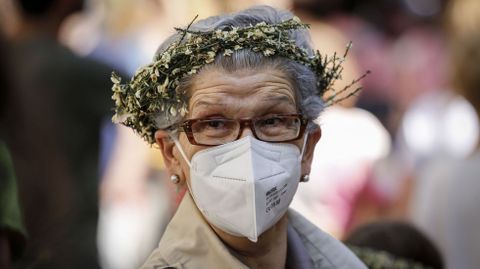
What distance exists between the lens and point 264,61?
467 cm

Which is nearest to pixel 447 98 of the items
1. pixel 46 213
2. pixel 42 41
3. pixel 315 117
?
pixel 42 41

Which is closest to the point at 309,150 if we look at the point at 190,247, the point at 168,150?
the point at 168,150

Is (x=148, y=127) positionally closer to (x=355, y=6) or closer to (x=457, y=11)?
(x=457, y=11)

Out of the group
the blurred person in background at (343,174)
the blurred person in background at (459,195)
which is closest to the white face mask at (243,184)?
the blurred person in background at (459,195)

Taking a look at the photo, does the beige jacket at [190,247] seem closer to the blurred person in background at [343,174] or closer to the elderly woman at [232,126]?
the elderly woman at [232,126]

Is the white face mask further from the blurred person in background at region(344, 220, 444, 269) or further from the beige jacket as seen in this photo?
the blurred person in background at region(344, 220, 444, 269)

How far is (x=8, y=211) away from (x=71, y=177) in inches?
80.9

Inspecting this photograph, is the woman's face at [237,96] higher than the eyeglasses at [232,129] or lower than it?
higher

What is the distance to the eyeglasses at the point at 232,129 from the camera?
4543 mm

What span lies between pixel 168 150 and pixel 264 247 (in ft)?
1.49

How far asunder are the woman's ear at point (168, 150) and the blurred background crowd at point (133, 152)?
0.80 ft

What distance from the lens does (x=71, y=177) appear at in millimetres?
7055

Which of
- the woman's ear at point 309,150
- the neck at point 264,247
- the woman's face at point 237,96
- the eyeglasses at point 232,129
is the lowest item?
the neck at point 264,247

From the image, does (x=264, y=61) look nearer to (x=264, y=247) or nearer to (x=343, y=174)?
(x=264, y=247)
